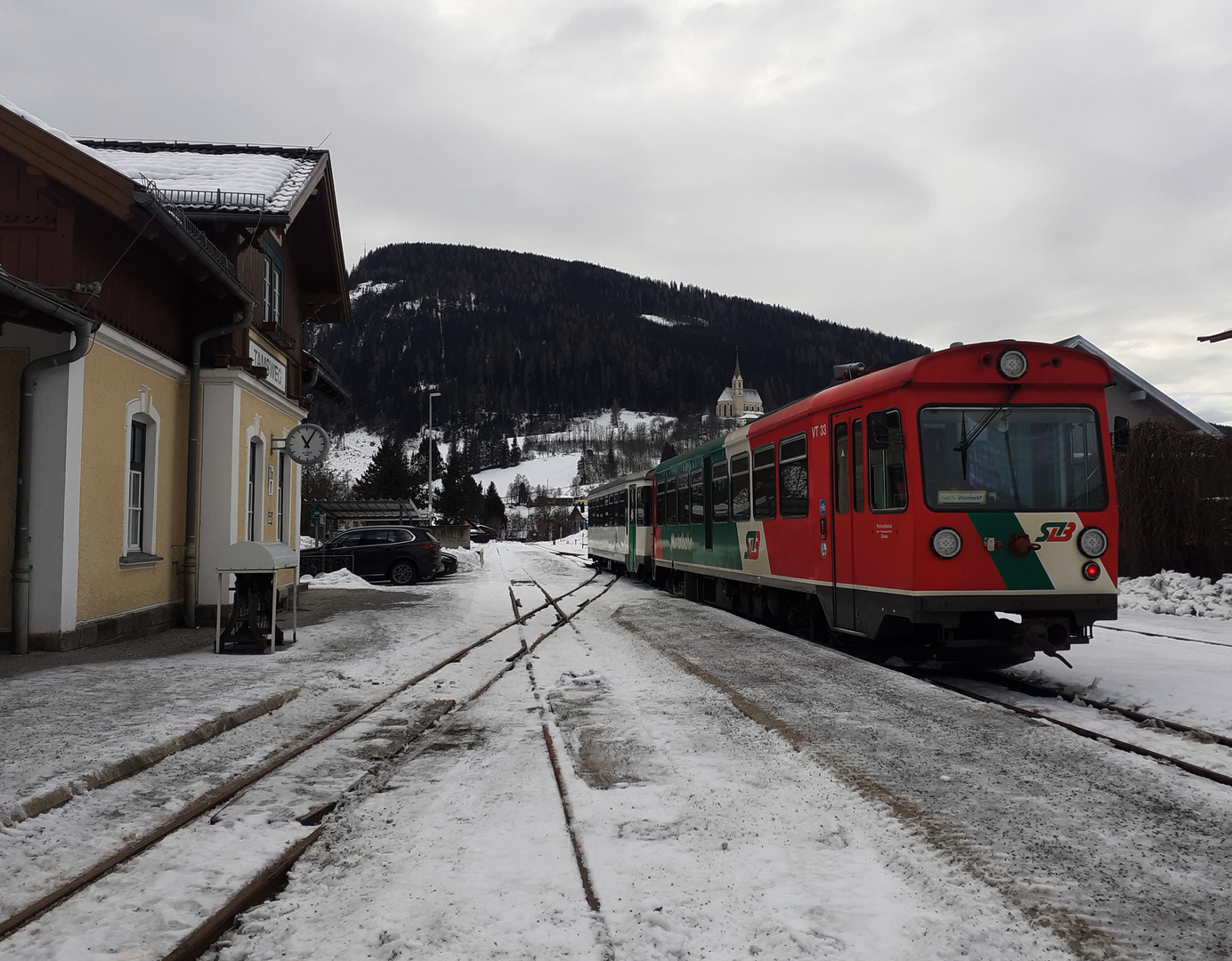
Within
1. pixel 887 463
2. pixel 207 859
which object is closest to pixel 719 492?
pixel 887 463

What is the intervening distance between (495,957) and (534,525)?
122m

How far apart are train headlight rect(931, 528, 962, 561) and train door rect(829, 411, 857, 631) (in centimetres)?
123

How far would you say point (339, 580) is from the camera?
2252 centimetres

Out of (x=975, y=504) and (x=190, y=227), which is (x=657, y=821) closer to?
(x=975, y=504)

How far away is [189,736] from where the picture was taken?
19.0 feet

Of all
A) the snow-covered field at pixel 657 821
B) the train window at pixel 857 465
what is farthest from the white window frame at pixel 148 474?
the train window at pixel 857 465

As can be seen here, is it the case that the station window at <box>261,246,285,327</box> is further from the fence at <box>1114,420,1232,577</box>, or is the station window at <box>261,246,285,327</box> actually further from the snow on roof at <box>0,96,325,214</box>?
the fence at <box>1114,420,1232,577</box>

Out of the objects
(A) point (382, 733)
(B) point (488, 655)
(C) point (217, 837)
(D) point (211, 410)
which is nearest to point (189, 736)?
(A) point (382, 733)

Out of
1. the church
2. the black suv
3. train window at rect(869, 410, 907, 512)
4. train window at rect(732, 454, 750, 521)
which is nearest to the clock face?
train window at rect(732, 454, 750, 521)

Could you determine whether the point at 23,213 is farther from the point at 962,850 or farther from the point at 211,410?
the point at 962,850

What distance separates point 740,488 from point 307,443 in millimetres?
6275

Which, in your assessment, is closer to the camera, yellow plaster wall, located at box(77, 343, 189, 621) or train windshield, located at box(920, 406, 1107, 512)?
train windshield, located at box(920, 406, 1107, 512)

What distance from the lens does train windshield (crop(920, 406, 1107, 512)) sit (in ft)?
26.2

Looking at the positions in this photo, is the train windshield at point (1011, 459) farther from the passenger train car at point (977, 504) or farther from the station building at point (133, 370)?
the station building at point (133, 370)
